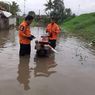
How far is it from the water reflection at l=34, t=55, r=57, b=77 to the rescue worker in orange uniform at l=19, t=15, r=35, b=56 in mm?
634

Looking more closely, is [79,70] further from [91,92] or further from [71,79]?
[91,92]

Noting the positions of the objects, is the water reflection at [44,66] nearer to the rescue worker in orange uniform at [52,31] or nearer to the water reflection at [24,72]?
the water reflection at [24,72]

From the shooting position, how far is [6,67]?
971 centimetres

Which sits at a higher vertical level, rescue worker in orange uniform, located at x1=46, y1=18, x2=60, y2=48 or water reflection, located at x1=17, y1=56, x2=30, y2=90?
rescue worker in orange uniform, located at x1=46, y1=18, x2=60, y2=48

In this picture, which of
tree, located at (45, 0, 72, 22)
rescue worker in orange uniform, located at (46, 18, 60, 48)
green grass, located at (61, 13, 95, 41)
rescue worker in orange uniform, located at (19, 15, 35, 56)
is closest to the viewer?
rescue worker in orange uniform, located at (19, 15, 35, 56)

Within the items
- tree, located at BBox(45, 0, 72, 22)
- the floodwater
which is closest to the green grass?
the floodwater

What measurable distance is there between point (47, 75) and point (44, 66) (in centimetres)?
152

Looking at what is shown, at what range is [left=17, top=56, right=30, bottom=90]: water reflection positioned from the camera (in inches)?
308

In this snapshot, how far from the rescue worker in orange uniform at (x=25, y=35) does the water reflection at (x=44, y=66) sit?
2.08 feet

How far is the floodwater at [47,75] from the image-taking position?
7148mm

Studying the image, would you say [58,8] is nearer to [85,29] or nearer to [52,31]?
[85,29]

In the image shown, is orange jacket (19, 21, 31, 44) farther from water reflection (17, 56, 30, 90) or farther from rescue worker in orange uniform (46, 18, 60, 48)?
rescue worker in orange uniform (46, 18, 60, 48)

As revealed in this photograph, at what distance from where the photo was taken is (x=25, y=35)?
10.8 meters

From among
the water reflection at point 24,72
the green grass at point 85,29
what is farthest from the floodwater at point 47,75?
the green grass at point 85,29
